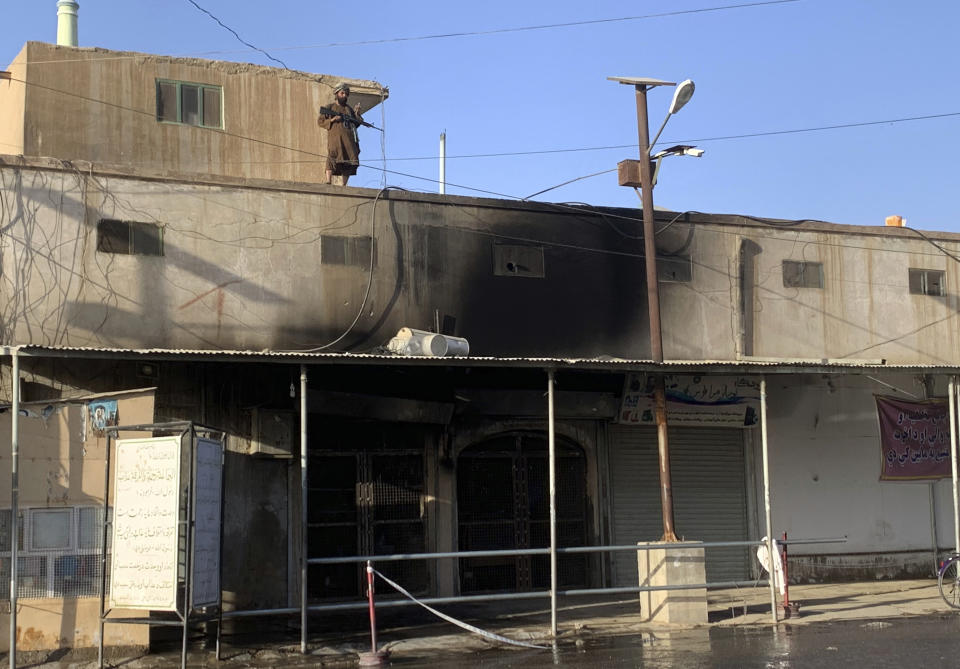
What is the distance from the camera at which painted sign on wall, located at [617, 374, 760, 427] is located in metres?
18.0

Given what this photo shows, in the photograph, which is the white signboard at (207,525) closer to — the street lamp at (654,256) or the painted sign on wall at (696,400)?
the street lamp at (654,256)

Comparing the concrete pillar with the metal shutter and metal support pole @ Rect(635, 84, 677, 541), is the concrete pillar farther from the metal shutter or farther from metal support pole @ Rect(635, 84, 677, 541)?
the metal shutter

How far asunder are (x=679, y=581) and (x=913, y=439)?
668cm

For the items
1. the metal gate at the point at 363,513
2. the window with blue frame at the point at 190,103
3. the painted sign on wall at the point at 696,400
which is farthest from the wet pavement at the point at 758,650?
the window with blue frame at the point at 190,103

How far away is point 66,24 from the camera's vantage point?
21234mm

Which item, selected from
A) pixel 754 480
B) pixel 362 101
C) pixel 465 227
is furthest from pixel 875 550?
pixel 362 101

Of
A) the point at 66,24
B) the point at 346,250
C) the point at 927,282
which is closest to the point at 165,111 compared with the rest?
the point at 66,24

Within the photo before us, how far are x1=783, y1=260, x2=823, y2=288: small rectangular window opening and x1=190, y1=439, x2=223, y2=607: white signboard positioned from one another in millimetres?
11258

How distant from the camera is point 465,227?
1716 centimetres

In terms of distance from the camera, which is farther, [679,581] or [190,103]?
[190,103]

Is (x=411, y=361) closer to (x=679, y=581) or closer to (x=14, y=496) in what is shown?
(x=14, y=496)

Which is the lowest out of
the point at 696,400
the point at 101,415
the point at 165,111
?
the point at 101,415

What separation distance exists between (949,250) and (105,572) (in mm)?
15946

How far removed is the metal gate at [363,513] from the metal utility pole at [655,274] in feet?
13.2
